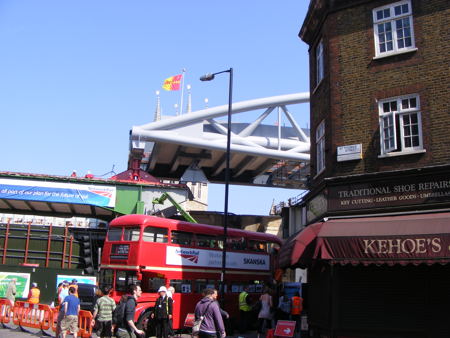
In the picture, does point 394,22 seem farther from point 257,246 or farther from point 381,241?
point 257,246

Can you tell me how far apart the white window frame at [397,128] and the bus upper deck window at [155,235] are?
8074mm

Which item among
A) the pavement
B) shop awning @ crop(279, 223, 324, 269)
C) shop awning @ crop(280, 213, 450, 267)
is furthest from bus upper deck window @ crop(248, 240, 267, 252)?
shop awning @ crop(280, 213, 450, 267)

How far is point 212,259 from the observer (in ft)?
64.0

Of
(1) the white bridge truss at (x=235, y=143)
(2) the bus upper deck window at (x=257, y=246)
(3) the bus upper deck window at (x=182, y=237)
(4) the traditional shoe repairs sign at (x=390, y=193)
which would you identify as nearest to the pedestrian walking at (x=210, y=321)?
(4) the traditional shoe repairs sign at (x=390, y=193)

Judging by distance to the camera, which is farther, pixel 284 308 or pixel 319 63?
pixel 319 63

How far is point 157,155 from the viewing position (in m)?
52.2

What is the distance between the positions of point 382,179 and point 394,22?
4.62 metres

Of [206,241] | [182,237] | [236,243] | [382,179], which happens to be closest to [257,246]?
[236,243]

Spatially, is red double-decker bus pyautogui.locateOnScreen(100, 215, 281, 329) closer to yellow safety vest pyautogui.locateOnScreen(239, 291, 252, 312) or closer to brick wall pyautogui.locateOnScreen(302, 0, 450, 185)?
yellow safety vest pyautogui.locateOnScreen(239, 291, 252, 312)

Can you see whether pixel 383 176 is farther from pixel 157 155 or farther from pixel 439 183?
pixel 157 155

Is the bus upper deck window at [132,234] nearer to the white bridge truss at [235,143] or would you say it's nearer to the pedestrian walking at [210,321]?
the pedestrian walking at [210,321]

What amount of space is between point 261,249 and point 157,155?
31978 mm

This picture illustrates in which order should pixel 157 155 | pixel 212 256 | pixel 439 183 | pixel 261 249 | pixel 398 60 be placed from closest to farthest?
pixel 439 183
pixel 398 60
pixel 212 256
pixel 261 249
pixel 157 155

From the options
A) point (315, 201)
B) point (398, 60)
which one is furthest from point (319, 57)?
point (315, 201)
